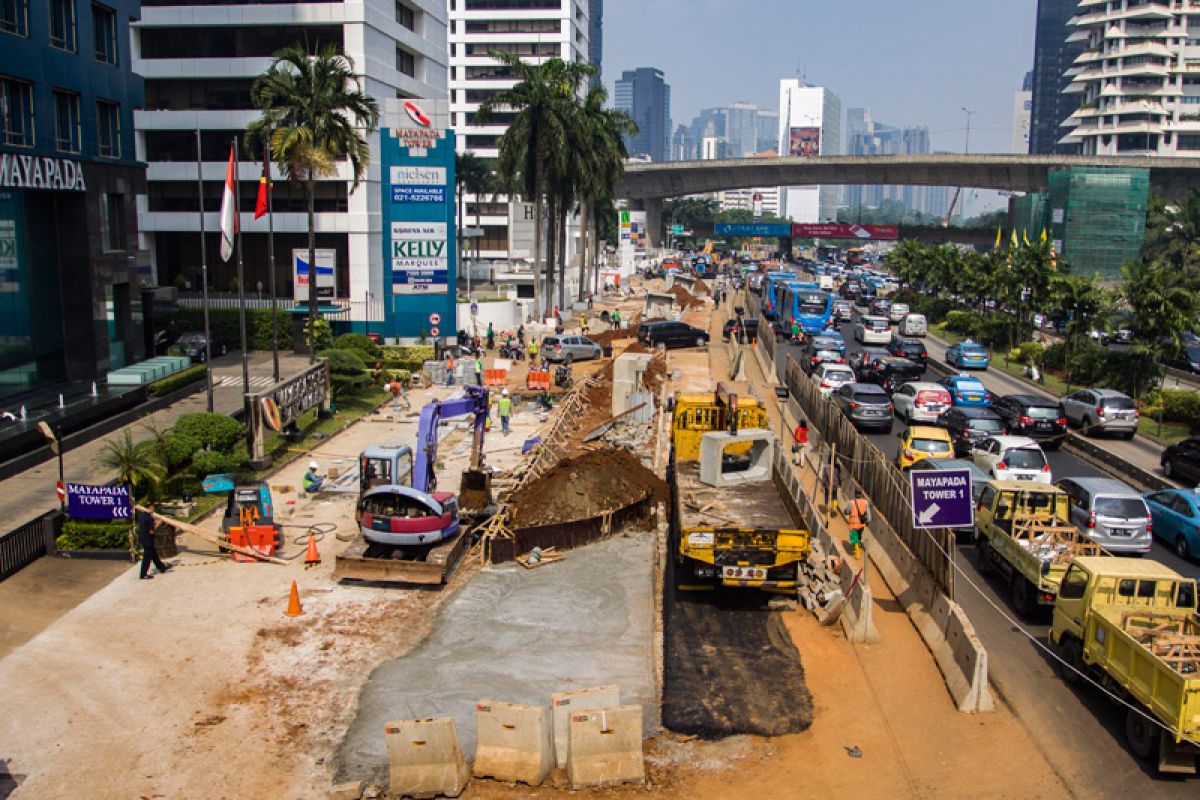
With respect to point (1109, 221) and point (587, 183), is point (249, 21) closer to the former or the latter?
point (587, 183)

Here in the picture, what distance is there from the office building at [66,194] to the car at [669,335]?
2771cm

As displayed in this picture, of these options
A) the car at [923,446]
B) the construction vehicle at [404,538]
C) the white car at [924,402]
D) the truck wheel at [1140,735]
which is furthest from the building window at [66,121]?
the truck wheel at [1140,735]

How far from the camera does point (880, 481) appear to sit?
2694 cm

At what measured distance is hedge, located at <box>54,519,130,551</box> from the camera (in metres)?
24.6

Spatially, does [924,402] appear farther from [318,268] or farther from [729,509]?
[318,268]

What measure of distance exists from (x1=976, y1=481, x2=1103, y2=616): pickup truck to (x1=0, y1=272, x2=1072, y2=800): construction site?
89.6 inches

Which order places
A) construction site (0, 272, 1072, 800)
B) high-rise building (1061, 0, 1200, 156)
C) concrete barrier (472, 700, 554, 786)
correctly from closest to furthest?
concrete barrier (472, 700, 554, 786) → construction site (0, 272, 1072, 800) → high-rise building (1061, 0, 1200, 156)

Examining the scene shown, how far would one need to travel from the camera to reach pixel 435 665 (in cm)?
1859

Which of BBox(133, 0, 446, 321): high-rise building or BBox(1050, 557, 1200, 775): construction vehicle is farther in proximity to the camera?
BBox(133, 0, 446, 321): high-rise building

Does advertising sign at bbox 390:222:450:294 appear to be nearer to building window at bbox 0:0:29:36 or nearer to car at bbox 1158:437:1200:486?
building window at bbox 0:0:29:36

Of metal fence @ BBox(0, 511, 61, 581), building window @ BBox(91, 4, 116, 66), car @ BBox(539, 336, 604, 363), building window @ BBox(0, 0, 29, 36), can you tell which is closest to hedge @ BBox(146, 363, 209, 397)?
building window @ BBox(91, 4, 116, 66)

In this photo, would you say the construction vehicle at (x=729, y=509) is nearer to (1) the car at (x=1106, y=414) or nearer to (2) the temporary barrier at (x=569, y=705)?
(2) the temporary barrier at (x=569, y=705)

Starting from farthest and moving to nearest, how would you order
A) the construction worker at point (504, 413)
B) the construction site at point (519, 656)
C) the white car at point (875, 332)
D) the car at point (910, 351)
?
1. the white car at point (875, 332)
2. the car at point (910, 351)
3. the construction worker at point (504, 413)
4. the construction site at point (519, 656)

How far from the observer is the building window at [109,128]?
42.0 m
